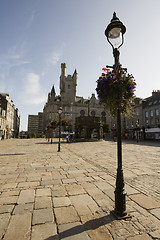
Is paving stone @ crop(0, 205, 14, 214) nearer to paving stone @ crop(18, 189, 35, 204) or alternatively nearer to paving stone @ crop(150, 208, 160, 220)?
paving stone @ crop(18, 189, 35, 204)

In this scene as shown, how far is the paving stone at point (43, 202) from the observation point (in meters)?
2.97

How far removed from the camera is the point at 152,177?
4910 millimetres

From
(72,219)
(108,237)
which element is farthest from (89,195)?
(108,237)

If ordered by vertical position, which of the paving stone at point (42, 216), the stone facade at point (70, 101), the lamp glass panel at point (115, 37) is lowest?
the paving stone at point (42, 216)

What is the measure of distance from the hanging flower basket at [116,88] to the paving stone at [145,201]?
2.19 metres

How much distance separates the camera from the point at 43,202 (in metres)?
3.14

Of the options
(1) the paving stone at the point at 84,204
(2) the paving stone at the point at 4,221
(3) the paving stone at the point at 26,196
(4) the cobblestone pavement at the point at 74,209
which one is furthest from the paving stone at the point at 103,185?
(2) the paving stone at the point at 4,221

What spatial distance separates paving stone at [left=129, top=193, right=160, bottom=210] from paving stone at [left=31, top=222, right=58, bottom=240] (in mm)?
1978

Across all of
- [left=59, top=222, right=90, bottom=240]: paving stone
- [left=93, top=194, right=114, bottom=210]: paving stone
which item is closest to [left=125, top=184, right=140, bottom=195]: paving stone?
[left=93, top=194, right=114, bottom=210]: paving stone

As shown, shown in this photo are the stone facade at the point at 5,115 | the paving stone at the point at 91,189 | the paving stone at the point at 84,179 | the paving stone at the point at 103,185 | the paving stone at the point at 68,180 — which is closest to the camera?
the paving stone at the point at 91,189

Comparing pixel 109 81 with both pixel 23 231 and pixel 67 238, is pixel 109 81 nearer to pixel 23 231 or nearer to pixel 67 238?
pixel 67 238

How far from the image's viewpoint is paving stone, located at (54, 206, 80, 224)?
250cm

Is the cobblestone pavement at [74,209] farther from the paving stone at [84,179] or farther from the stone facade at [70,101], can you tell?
the stone facade at [70,101]

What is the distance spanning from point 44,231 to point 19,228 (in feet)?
1.44
